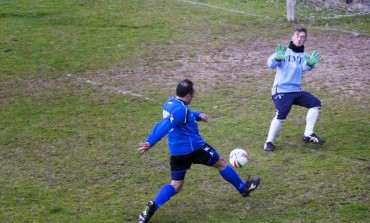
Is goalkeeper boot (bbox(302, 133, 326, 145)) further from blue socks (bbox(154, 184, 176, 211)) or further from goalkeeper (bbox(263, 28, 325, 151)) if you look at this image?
blue socks (bbox(154, 184, 176, 211))

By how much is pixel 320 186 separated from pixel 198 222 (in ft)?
5.87

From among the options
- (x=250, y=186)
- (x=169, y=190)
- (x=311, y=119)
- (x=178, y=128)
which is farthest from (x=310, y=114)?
(x=169, y=190)

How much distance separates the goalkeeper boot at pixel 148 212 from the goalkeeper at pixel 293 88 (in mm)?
3013

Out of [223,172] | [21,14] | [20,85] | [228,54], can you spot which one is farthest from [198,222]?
[21,14]

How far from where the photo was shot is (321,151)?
10.8 meters

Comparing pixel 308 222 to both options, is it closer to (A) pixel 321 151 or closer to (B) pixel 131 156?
(A) pixel 321 151

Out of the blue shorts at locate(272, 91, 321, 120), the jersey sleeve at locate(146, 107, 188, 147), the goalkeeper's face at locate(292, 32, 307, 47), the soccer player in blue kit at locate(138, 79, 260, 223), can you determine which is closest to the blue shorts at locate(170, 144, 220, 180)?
the soccer player in blue kit at locate(138, 79, 260, 223)

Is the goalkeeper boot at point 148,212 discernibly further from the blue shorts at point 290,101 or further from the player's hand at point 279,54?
the player's hand at point 279,54

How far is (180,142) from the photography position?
8.61 metres

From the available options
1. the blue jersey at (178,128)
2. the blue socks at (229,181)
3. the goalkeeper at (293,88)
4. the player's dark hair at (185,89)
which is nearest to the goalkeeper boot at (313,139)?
the goalkeeper at (293,88)

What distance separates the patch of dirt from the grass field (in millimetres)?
38

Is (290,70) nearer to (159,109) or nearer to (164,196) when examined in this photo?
(159,109)

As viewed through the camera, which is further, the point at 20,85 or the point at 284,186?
the point at 20,85

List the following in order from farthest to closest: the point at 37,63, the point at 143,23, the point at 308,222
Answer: the point at 143,23, the point at 37,63, the point at 308,222
